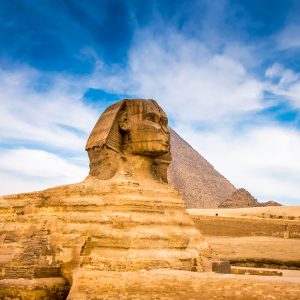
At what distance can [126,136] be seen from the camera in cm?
995

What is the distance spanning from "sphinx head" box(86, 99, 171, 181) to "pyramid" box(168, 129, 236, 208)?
109 ft

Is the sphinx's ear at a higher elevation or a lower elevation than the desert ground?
higher

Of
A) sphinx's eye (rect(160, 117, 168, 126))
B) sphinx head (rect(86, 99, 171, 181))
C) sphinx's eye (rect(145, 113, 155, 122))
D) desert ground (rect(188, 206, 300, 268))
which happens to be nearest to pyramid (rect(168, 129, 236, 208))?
desert ground (rect(188, 206, 300, 268))

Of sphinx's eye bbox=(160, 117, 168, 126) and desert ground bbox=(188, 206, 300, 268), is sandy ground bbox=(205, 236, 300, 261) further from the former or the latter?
sphinx's eye bbox=(160, 117, 168, 126)

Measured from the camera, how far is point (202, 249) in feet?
31.5

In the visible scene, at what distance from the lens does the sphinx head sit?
31.3ft

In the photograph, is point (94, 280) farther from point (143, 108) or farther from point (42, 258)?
point (143, 108)

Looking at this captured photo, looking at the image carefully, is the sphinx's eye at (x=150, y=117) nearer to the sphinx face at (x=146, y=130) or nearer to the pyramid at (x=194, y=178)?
the sphinx face at (x=146, y=130)

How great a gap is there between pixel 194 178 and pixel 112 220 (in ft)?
135

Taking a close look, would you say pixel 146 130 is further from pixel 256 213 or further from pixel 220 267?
pixel 256 213

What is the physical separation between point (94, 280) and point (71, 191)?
2.22 metres

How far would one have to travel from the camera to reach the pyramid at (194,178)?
151ft

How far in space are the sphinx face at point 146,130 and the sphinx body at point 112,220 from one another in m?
0.02

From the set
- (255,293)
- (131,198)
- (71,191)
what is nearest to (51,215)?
(71,191)
